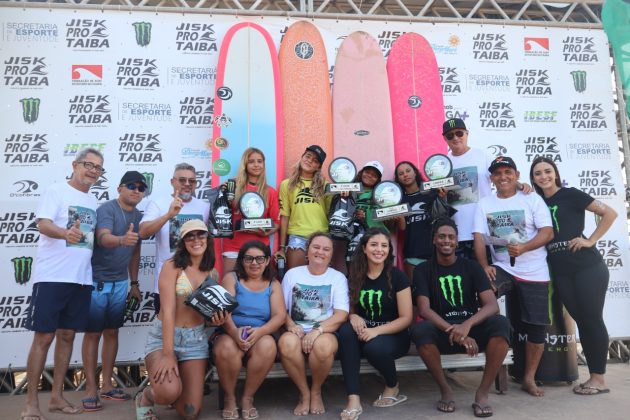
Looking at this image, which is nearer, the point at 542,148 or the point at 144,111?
the point at 144,111

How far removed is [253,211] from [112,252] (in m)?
1.05

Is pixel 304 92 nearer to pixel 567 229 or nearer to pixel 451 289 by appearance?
pixel 451 289

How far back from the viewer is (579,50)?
482 centimetres

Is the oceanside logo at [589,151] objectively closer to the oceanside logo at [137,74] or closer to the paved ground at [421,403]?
the paved ground at [421,403]

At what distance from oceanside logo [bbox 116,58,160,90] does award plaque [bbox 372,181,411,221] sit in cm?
241

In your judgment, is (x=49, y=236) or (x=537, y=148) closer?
(x=49, y=236)

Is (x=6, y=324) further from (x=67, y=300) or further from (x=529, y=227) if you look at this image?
(x=529, y=227)

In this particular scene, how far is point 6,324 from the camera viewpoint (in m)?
3.85

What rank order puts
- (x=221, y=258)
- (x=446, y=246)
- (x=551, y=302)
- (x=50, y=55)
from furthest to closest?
(x=50, y=55), (x=221, y=258), (x=551, y=302), (x=446, y=246)

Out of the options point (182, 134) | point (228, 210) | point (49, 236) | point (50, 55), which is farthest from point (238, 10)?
point (49, 236)

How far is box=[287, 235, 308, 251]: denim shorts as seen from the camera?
133 inches

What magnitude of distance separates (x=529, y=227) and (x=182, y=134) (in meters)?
3.09

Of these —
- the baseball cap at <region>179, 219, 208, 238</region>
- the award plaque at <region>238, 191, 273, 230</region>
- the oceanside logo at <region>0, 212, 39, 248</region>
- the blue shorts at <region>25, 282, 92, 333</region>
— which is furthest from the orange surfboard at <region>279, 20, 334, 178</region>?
the oceanside logo at <region>0, 212, 39, 248</region>

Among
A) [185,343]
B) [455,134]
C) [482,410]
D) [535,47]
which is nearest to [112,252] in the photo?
[185,343]
